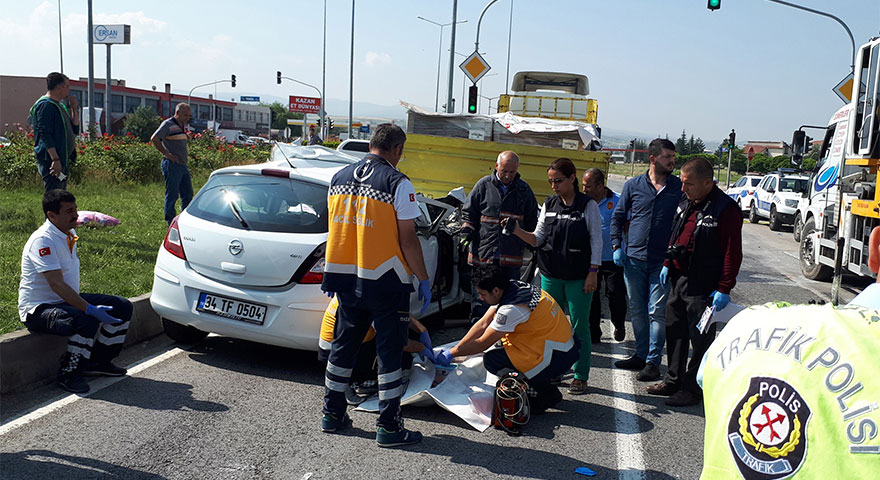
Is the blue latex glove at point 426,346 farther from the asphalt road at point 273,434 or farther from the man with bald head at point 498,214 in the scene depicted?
the man with bald head at point 498,214

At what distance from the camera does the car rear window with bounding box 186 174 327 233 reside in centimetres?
555

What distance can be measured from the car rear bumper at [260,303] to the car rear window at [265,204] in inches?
17.7

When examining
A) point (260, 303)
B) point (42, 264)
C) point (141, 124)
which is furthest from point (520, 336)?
point (141, 124)

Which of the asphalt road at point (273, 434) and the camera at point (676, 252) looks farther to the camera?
the camera at point (676, 252)

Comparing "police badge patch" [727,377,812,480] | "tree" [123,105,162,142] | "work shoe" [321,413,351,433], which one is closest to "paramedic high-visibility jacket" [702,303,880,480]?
"police badge patch" [727,377,812,480]

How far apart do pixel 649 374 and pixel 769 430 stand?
14.0 feet

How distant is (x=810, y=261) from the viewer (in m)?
12.7

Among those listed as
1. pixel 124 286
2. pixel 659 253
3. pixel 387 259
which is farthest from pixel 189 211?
pixel 659 253

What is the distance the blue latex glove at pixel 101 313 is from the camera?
502cm

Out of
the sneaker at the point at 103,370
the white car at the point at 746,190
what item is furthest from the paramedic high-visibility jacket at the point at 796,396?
the white car at the point at 746,190

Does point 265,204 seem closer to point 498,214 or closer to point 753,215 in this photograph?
point 498,214

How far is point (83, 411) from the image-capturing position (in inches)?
184

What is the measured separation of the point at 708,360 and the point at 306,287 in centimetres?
364

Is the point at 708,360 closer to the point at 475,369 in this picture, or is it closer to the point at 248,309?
the point at 475,369
